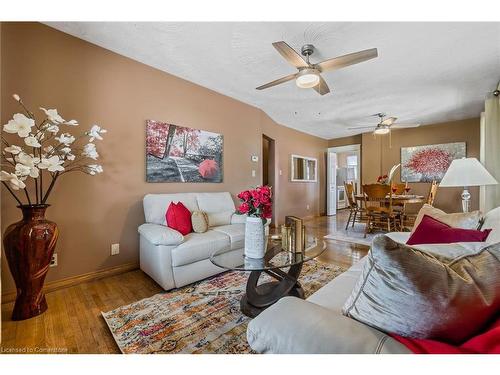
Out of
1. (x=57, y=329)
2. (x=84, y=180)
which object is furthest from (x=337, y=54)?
(x=57, y=329)

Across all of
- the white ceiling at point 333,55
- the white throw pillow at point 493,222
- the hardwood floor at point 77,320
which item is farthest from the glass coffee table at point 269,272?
the white ceiling at point 333,55

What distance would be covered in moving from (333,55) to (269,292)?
2.54m

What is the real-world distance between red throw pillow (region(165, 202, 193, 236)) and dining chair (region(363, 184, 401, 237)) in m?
3.24

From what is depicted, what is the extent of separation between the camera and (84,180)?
229 cm

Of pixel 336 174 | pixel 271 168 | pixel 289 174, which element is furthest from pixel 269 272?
pixel 336 174

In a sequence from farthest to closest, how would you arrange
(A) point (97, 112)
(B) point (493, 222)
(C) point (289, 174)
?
(C) point (289, 174) → (A) point (97, 112) → (B) point (493, 222)

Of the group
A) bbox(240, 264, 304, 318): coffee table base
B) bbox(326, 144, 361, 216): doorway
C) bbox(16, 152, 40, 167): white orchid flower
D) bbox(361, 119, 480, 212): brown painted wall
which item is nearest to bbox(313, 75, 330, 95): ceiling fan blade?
bbox(240, 264, 304, 318): coffee table base

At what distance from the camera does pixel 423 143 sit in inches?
209

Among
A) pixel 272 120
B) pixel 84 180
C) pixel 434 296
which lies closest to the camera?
pixel 434 296

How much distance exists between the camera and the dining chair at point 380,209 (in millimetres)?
3840

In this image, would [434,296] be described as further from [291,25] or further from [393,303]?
[291,25]

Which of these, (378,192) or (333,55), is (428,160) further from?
(333,55)
